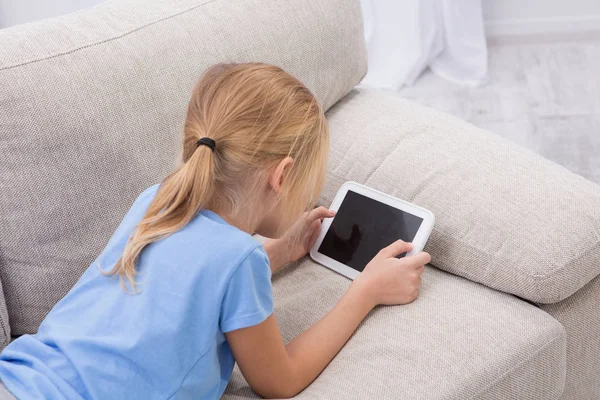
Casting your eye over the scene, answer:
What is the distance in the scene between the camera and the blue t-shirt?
1078 mm

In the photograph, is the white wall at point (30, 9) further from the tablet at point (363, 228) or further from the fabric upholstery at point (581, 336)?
the fabric upholstery at point (581, 336)

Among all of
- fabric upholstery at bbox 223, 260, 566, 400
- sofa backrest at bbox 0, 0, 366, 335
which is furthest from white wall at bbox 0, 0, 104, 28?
fabric upholstery at bbox 223, 260, 566, 400

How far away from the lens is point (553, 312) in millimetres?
1370

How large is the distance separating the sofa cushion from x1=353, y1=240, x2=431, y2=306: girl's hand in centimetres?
11

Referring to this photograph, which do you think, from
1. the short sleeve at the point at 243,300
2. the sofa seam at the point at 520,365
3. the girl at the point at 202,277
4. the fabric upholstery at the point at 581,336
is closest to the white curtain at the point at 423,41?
the fabric upholstery at the point at 581,336

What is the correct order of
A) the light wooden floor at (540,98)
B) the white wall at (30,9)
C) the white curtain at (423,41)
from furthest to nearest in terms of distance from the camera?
the white curtain at (423,41) < the white wall at (30,9) < the light wooden floor at (540,98)

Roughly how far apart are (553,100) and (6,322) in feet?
6.79

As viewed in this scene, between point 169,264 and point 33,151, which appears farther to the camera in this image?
point 33,151

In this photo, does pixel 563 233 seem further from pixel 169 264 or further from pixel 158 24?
pixel 158 24

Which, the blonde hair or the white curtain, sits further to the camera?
the white curtain

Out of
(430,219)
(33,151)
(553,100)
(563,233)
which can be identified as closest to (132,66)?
(33,151)

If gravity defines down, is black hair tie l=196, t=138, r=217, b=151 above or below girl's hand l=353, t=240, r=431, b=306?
above

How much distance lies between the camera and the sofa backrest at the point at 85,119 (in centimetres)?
131

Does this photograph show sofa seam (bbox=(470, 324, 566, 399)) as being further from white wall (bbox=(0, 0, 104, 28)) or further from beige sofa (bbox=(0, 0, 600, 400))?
white wall (bbox=(0, 0, 104, 28))
